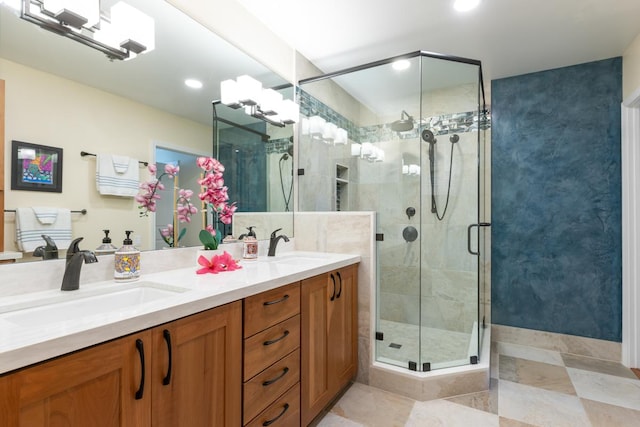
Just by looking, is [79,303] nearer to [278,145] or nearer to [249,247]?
[249,247]

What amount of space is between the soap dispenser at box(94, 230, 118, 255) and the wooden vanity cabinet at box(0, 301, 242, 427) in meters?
0.58

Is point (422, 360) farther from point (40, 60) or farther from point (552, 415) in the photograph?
point (40, 60)

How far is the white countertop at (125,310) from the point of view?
67 cm

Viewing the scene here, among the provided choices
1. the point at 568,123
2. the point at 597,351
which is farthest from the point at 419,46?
the point at 597,351

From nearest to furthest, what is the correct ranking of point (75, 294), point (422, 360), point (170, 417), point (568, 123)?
point (170, 417)
point (75, 294)
point (422, 360)
point (568, 123)

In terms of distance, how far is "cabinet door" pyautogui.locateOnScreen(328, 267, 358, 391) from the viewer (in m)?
1.87

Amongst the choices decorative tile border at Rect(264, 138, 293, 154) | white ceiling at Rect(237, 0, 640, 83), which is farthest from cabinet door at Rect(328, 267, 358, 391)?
white ceiling at Rect(237, 0, 640, 83)

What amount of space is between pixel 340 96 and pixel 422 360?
83.6 inches

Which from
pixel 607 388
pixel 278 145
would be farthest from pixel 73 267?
pixel 607 388

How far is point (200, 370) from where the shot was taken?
40.8 inches

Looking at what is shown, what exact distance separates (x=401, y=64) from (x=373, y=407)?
234cm

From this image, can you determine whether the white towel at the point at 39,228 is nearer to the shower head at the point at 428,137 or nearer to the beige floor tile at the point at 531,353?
the shower head at the point at 428,137

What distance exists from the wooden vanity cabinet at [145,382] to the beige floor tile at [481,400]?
1502 millimetres

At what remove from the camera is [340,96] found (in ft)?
8.87
